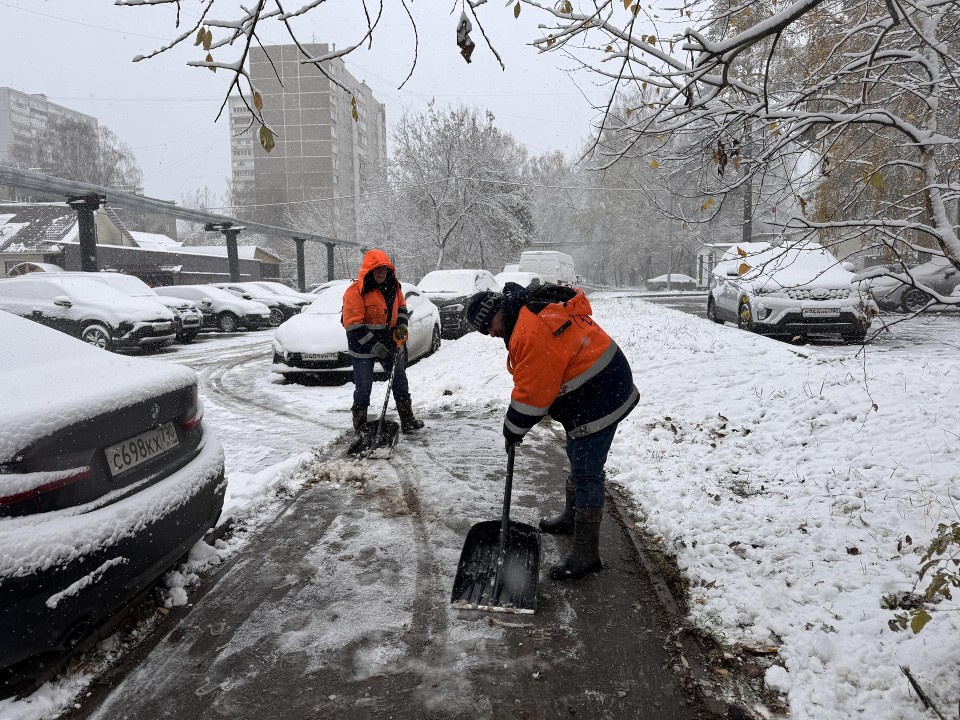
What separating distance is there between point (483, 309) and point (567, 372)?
0.57 meters

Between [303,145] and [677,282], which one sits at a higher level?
[303,145]

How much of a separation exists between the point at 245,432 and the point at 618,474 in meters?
4.02

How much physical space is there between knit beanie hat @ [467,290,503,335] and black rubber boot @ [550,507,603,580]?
117 cm

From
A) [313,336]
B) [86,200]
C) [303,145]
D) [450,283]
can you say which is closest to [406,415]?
[313,336]

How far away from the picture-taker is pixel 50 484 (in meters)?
2.25

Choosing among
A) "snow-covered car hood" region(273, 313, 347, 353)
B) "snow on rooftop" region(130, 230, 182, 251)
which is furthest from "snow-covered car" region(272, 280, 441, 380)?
"snow on rooftop" region(130, 230, 182, 251)

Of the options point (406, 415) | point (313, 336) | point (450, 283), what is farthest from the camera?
point (450, 283)

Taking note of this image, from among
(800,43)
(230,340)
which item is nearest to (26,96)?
(230,340)

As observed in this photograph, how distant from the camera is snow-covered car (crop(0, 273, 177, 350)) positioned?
41.3ft

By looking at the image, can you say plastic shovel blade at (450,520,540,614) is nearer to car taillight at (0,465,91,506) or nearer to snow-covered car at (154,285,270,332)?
car taillight at (0,465,91,506)

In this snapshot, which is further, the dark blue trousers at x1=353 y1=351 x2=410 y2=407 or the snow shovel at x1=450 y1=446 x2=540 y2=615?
the dark blue trousers at x1=353 y1=351 x2=410 y2=407

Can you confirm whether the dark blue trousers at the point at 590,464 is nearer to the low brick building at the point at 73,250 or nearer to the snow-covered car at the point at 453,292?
the snow-covered car at the point at 453,292

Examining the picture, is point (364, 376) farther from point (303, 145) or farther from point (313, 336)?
point (303, 145)

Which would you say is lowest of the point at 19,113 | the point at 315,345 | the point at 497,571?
the point at 497,571
